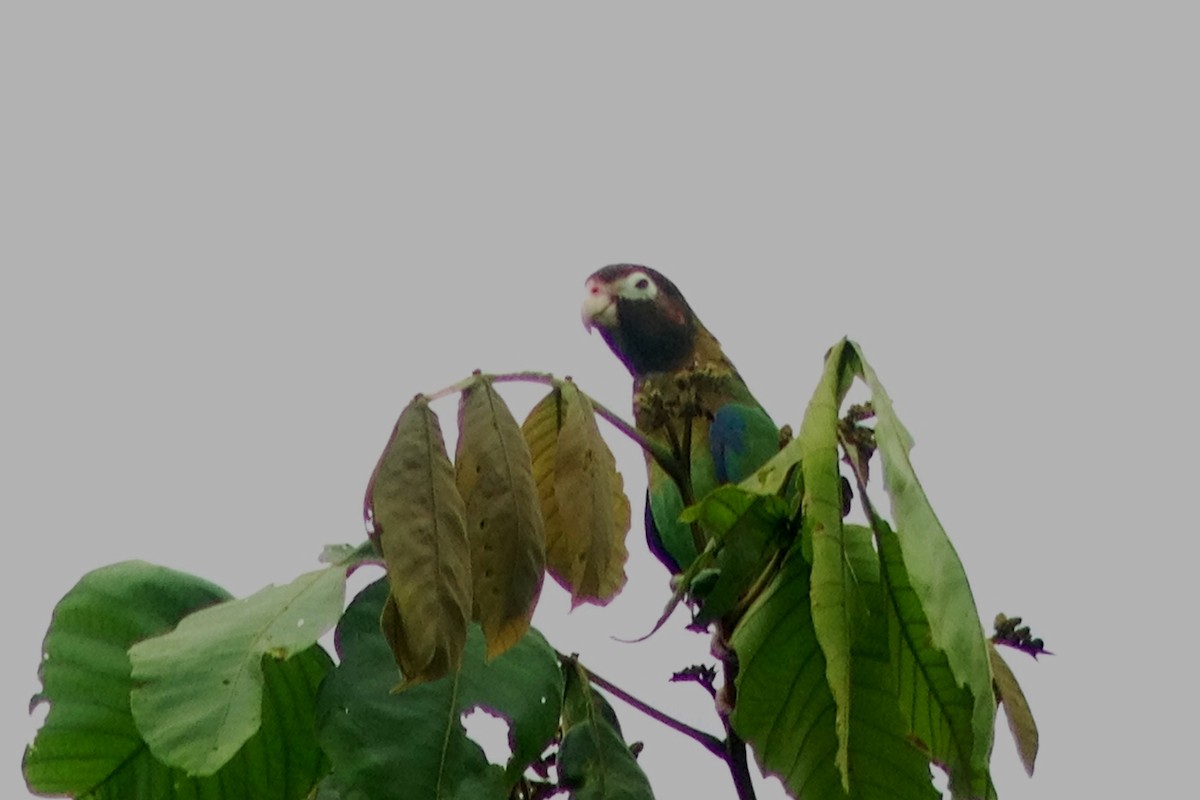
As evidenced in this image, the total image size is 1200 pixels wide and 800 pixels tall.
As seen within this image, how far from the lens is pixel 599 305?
2.24 meters

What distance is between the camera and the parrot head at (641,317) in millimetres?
2250

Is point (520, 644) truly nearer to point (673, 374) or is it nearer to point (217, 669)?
point (217, 669)

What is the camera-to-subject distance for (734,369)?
7.47 feet

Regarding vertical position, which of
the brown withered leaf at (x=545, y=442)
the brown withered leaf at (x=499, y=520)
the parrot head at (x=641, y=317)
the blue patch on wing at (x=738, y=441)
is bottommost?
the brown withered leaf at (x=499, y=520)

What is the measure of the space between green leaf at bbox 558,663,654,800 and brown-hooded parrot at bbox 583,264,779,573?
346mm

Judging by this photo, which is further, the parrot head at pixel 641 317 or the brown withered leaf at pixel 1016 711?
the parrot head at pixel 641 317

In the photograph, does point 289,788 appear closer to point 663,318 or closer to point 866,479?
point 866,479

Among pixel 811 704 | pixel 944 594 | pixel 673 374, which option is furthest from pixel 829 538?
pixel 673 374

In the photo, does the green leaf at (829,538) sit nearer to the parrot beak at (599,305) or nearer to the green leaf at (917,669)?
the green leaf at (917,669)

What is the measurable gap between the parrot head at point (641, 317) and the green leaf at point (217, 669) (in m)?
1.42

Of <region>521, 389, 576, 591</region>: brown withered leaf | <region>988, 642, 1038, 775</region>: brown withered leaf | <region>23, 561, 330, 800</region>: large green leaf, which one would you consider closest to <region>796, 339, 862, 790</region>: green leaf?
<region>988, 642, 1038, 775</region>: brown withered leaf

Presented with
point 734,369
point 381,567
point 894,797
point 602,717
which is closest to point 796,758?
point 894,797

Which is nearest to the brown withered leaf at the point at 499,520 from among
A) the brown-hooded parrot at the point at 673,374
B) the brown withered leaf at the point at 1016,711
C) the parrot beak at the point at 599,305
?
the brown withered leaf at the point at 1016,711

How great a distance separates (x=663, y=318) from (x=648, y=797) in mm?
1359
